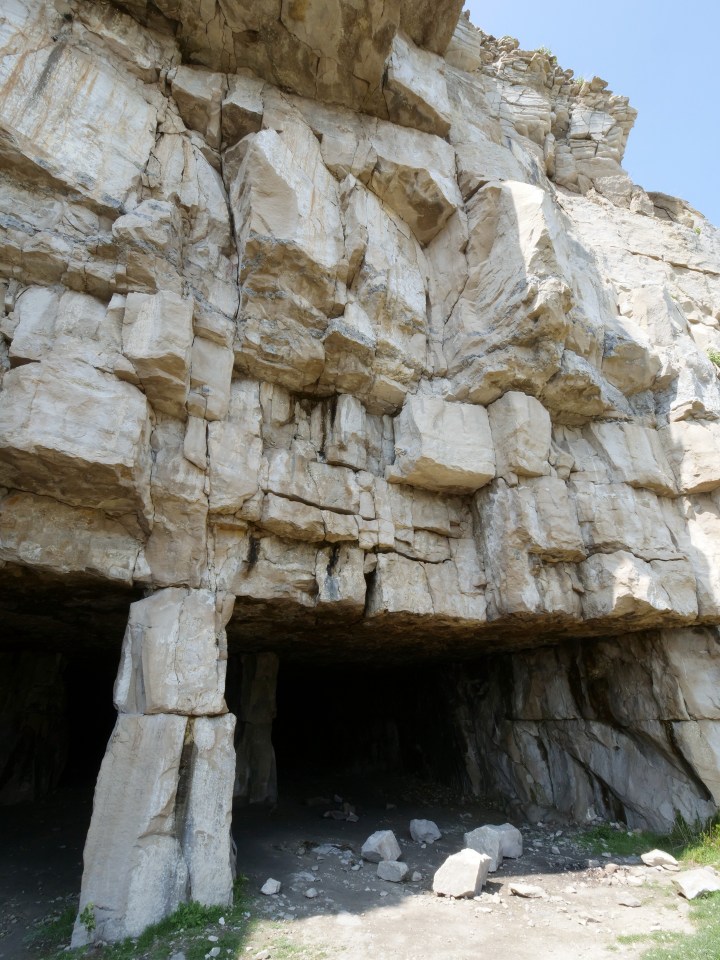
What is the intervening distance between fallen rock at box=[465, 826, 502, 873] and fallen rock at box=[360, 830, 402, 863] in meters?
1.02

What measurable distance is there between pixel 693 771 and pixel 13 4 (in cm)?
1388

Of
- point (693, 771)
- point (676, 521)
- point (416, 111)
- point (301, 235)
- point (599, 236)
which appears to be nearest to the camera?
point (301, 235)

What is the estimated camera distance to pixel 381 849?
293 inches

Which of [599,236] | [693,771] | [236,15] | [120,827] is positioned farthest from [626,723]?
[236,15]

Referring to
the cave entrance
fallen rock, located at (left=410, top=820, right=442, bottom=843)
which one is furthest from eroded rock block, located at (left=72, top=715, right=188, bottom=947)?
the cave entrance

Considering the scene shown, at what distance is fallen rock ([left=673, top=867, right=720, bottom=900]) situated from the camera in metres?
6.40

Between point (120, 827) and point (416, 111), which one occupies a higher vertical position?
point (416, 111)

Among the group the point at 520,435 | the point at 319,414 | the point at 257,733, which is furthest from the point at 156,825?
the point at 520,435

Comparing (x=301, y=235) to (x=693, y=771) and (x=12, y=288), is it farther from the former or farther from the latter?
(x=693, y=771)

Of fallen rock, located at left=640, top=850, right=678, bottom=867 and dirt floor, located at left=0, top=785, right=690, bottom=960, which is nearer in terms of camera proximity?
dirt floor, located at left=0, top=785, right=690, bottom=960

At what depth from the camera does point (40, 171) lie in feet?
21.7

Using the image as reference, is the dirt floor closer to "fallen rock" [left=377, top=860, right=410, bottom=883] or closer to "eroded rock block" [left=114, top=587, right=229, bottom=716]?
"fallen rock" [left=377, top=860, right=410, bottom=883]

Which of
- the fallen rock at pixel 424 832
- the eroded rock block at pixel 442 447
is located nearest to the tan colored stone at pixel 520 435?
the eroded rock block at pixel 442 447

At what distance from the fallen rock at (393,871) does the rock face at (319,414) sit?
2189 mm
